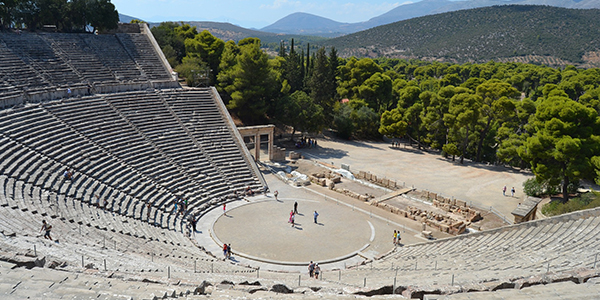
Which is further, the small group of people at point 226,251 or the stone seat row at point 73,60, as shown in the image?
the stone seat row at point 73,60

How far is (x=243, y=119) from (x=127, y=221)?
28.1m

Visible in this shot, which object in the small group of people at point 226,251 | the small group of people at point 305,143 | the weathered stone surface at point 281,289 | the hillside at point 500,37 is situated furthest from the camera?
the hillside at point 500,37

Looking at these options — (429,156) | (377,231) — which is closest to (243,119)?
(429,156)

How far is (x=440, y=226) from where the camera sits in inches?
1018

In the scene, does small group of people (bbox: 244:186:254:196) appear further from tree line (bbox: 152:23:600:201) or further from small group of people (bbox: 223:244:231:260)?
tree line (bbox: 152:23:600:201)

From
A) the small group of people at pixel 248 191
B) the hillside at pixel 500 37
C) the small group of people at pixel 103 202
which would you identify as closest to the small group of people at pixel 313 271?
the small group of people at pixel 103 202

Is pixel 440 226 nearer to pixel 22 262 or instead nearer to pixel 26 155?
pixel 22 262

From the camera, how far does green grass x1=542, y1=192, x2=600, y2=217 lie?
2406cm

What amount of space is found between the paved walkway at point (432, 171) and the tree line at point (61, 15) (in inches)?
994

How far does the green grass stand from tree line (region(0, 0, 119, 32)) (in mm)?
43481

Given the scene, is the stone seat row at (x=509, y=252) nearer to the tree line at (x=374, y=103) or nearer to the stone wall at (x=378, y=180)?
the tree line at (x=374, y=103)

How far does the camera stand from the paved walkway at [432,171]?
1275 inches

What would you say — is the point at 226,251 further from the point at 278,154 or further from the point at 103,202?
the point at 278,154

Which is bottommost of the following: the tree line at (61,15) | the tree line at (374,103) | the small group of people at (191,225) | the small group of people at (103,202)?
the small group of people at (191,225)
